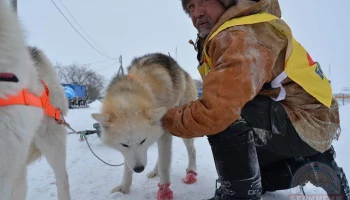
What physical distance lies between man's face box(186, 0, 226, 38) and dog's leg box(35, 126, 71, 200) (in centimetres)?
135

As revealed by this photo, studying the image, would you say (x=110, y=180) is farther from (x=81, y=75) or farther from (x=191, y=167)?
(x=81, y=75)

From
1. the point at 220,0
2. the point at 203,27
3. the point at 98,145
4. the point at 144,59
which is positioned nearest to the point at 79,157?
the point at 98,145

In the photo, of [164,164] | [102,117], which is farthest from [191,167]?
[102,117]

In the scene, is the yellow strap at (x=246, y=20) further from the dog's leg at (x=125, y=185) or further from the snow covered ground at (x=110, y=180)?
the dog's leg at (x=125, y=185)

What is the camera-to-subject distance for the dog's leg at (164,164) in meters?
2.42

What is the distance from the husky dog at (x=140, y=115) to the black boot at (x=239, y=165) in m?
0.72

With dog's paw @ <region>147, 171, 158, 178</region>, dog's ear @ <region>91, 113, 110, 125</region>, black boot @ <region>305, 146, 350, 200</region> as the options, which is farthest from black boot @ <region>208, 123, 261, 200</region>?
dog's paw @ <region>147, 171, 158, 178</region>

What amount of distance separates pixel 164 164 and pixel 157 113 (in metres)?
0.63

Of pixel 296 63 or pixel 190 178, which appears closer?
pixel 296 63

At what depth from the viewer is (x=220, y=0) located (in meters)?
1.93

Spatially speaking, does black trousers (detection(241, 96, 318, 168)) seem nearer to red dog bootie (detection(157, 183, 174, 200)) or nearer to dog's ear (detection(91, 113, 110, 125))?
red dog bootie (detection(157, 183, 174, 200))

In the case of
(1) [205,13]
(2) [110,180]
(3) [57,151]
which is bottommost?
(2) [110,180]

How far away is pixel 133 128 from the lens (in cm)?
230

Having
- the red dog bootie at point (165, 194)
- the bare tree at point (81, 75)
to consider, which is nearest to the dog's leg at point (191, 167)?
the red dog bootie at point (165, 194)
